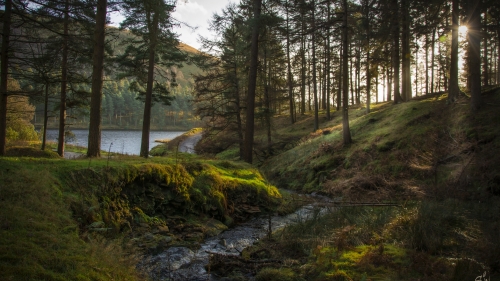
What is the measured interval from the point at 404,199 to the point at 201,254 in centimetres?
645

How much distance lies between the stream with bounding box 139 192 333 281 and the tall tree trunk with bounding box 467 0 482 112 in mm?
10552

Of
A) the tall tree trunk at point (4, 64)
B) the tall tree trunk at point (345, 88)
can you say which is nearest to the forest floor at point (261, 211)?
the tall tree trunk at point (4, 64)

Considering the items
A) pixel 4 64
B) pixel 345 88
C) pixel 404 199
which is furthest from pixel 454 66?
pixel 4 64

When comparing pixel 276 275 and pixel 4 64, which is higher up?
pixel 4 64

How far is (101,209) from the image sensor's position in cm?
596

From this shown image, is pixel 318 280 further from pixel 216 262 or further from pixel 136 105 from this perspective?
pixel 136 105

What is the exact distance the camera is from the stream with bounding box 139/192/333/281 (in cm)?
488

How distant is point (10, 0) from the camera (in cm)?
845

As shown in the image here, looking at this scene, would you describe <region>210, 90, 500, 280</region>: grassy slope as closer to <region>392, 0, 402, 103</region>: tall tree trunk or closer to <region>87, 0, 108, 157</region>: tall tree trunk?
<region>392, 0, 402, 103</region>: tall tree trunk

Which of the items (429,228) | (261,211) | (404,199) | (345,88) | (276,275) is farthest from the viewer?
(345,88)

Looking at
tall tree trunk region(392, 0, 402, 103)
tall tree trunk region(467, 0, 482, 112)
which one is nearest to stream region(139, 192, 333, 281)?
tall tree trunk region(467, 0, 482, 112)

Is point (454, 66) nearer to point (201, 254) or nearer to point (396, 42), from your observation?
point (396, 42)

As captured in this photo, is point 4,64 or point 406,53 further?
point 406,53

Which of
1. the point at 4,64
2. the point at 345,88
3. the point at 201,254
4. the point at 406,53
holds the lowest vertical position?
the point at 201,254
